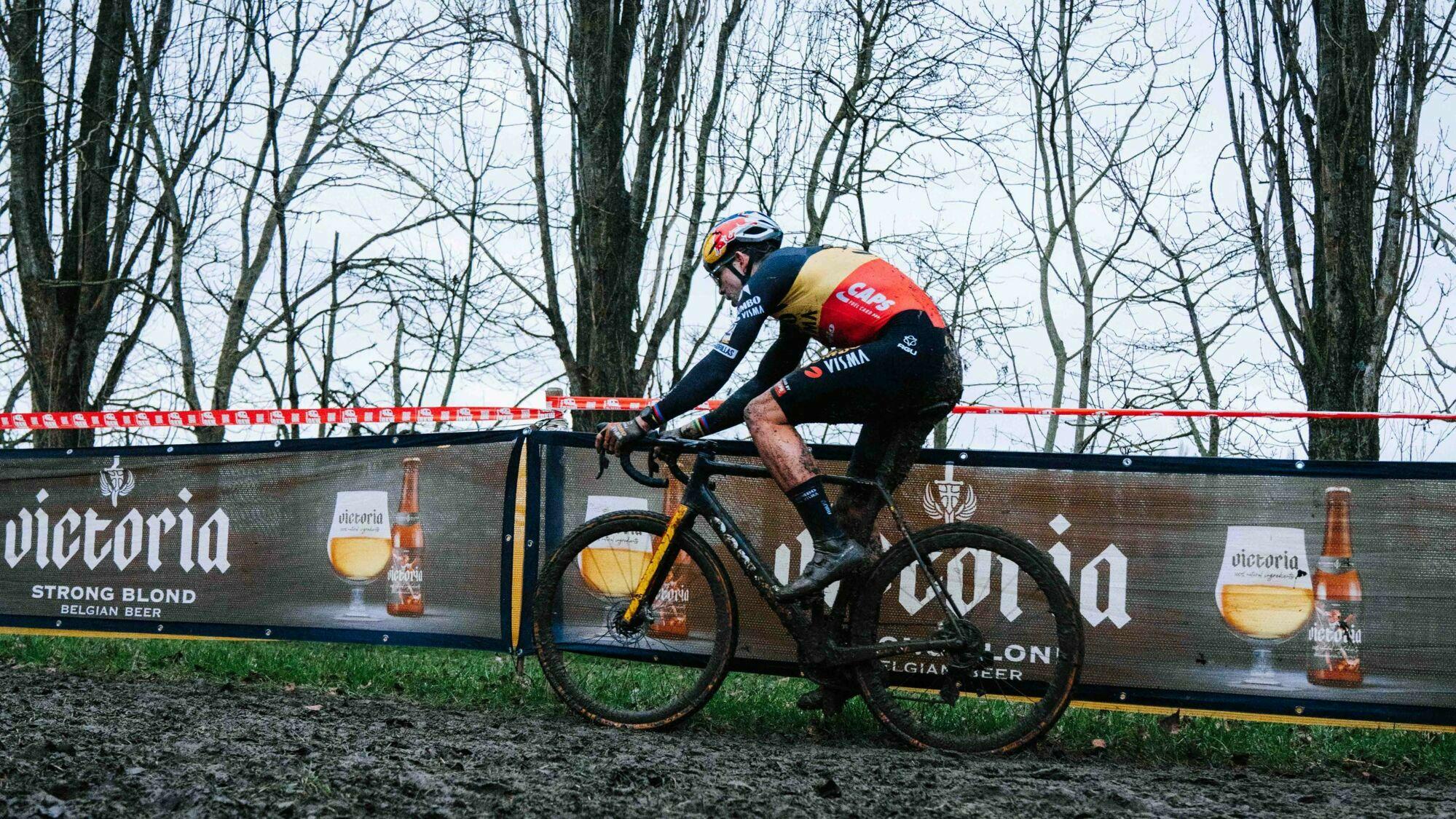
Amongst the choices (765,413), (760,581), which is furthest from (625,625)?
(765,413)

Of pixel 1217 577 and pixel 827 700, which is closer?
pixel 827 700

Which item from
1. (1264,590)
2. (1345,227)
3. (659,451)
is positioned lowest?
(1264,590)

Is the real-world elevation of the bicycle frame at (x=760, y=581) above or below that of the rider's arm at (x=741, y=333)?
below

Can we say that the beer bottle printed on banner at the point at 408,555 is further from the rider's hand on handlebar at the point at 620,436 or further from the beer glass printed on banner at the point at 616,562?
the rider's hand on handlebar at the point at 620,436

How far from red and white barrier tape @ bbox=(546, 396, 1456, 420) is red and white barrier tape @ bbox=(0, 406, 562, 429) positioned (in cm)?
34

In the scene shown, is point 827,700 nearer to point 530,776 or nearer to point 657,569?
point 657,569

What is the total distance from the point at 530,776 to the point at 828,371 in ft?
6.44

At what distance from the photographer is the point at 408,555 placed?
7227mm

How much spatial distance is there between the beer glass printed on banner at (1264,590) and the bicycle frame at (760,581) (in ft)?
4.92

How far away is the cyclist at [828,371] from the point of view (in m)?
5.34

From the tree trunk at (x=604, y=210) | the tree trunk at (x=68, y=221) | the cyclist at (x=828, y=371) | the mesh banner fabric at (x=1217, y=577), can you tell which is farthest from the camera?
the tree trunk at (x=68, y=221)

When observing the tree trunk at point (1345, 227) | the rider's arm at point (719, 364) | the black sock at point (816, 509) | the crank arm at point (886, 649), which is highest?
the tree trunk at point (1345, 227)

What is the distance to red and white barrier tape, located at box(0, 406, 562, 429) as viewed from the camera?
9.77 m

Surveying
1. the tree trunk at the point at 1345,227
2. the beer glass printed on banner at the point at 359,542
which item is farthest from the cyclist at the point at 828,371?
the tree trunk at the point at 1345,227
